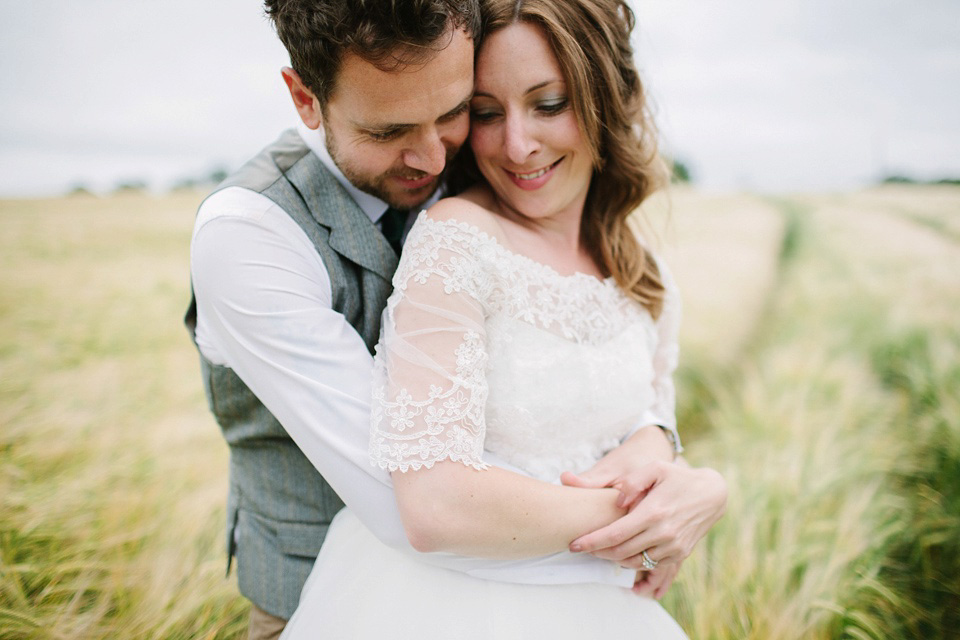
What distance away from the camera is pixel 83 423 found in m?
2.39

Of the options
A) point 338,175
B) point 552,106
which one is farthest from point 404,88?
point 552,106

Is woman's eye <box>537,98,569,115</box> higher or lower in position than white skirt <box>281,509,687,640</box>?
higher

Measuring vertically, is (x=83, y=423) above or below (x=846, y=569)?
above

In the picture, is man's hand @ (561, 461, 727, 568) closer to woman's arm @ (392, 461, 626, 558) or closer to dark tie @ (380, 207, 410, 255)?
woman's arm @ (392, 461, 626, 558)

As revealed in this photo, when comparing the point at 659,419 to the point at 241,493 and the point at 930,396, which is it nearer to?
the point at 241,493

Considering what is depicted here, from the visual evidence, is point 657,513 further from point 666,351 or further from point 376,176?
point 376,176

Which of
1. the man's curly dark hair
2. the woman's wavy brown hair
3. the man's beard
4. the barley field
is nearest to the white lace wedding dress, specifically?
the man's beard

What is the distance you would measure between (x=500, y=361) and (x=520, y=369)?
62 millimetres

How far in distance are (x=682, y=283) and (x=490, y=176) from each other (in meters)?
4.49

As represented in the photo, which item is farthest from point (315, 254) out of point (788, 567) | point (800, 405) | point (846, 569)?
point (800, 405)

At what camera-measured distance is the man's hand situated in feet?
5.17

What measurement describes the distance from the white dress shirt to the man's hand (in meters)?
0.16

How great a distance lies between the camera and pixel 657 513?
161 centimetres

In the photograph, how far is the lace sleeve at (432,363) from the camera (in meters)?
1.44
